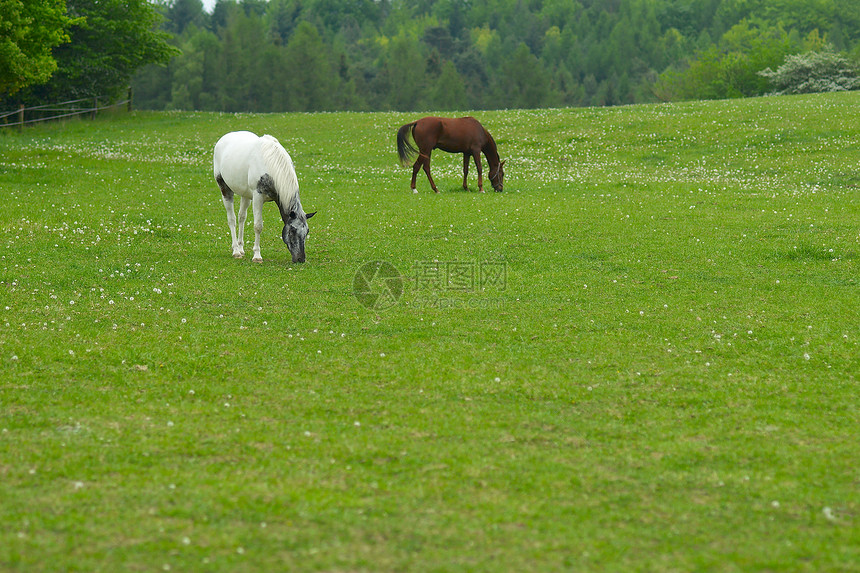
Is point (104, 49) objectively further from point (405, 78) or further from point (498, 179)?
point (405, 78)

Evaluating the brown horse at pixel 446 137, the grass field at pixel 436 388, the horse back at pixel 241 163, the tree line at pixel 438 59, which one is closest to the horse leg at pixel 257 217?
the horse back at pixel 241 163

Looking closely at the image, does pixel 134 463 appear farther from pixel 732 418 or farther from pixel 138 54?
pixel 138 54

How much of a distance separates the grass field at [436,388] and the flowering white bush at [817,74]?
39060mm

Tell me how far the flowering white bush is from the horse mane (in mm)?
51789

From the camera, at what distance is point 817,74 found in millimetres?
58344

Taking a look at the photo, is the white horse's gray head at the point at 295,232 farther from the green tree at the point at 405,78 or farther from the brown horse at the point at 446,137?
the green tree at the point at 405,78

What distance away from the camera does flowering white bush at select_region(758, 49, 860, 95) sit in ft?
186

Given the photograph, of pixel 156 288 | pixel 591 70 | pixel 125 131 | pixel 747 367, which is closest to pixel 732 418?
pixel 747 367

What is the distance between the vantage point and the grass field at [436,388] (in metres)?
6.04

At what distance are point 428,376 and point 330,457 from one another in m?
2.68

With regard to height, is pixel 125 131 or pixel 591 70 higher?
pixel 591 70

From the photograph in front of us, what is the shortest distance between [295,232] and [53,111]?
4124 cm

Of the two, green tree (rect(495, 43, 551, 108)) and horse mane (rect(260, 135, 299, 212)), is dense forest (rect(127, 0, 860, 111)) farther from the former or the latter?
horse mane (rect(260, 135, 299, 212))

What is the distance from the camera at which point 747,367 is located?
10.5m
